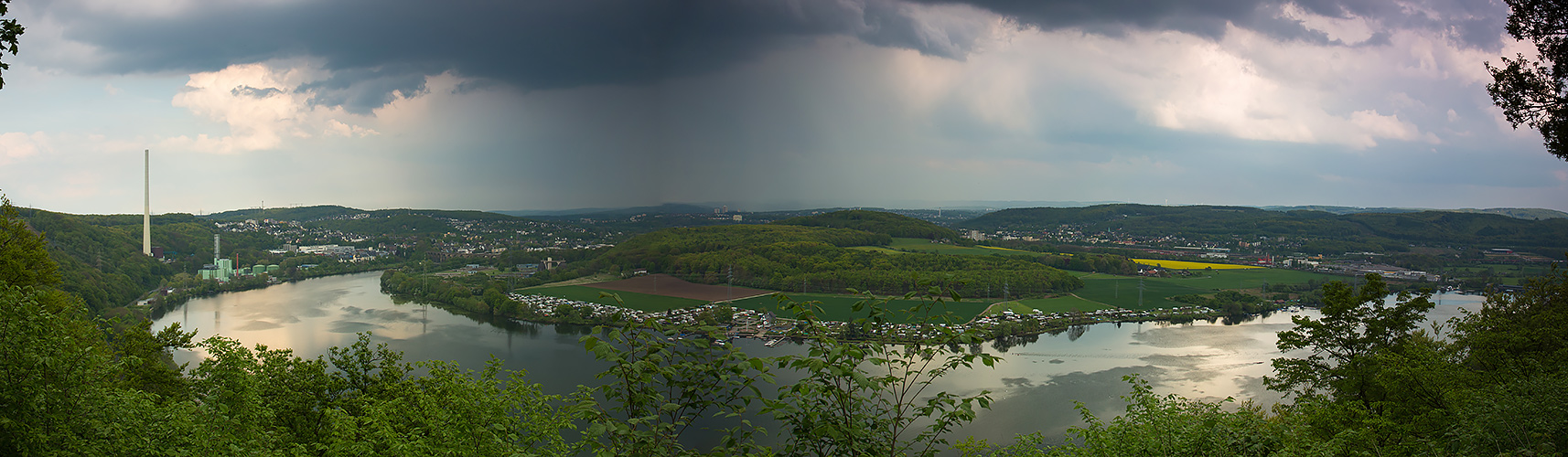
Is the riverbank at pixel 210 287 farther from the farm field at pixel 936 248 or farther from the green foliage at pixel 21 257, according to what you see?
the farm field at pixel 936 248

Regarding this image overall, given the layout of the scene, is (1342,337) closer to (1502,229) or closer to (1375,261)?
(1375,261)

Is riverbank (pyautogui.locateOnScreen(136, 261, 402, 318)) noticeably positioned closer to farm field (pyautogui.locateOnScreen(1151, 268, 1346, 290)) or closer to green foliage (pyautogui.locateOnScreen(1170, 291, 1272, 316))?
green foliage (pyautogui.locateOnScreen(1170, 291, 1272, 316))

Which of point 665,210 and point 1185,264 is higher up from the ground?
point 665,210

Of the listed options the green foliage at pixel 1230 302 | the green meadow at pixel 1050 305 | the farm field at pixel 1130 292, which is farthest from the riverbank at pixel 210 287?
the green foliage at pixel 1230 302


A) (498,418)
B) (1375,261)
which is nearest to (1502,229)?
(1375,261)

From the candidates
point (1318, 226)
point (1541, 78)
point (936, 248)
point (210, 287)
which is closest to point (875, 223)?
point (936, 248)

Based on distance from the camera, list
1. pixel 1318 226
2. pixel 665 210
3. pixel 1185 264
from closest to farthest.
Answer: pixel 665 210, pixel 1185 264, pixel 1318 226

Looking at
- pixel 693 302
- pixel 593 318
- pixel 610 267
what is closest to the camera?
pixel 593 318

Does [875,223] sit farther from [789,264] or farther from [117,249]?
[117,249]
